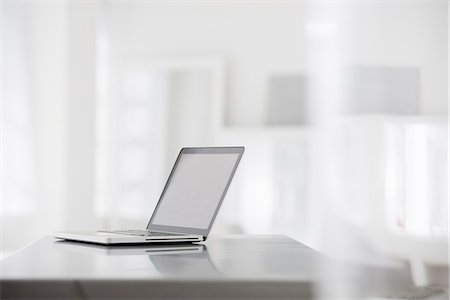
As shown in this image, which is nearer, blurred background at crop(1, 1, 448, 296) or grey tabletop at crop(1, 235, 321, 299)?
grey tabletop at crop(1, 235, 321, 299)

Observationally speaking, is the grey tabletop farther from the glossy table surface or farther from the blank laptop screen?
the blank laptop screen

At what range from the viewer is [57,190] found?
3.87 metres

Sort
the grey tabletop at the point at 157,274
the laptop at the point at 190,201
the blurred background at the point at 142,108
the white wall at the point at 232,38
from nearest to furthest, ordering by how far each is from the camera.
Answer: the grey tabletop at the point at 157,274 < the laptop at the point at 190,201 < the blurred background at the point at 142,108 < the white wall at the point at 232,38

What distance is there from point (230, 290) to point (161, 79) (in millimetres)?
3818

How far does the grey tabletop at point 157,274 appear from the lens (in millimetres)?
842

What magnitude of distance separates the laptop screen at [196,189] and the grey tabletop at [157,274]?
0.19 meters

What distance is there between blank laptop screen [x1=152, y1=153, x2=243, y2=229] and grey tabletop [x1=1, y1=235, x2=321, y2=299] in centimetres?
19

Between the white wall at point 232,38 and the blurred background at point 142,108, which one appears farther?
the white wall at point 232,38

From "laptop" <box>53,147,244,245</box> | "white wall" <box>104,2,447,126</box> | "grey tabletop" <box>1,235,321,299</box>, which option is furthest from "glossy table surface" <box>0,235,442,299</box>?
"white wall" <box>104,2,447,126</box>

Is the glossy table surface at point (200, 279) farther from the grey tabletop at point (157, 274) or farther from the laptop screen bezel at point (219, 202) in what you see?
the laptop screen bezel at point (219, 202)

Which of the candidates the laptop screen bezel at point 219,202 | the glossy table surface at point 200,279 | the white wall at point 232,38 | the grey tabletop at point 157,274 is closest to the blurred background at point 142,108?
the white wall at point 232,38

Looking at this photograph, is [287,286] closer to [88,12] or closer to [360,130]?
[360,130]

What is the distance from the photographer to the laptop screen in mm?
1351

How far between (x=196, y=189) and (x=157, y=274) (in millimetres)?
520
